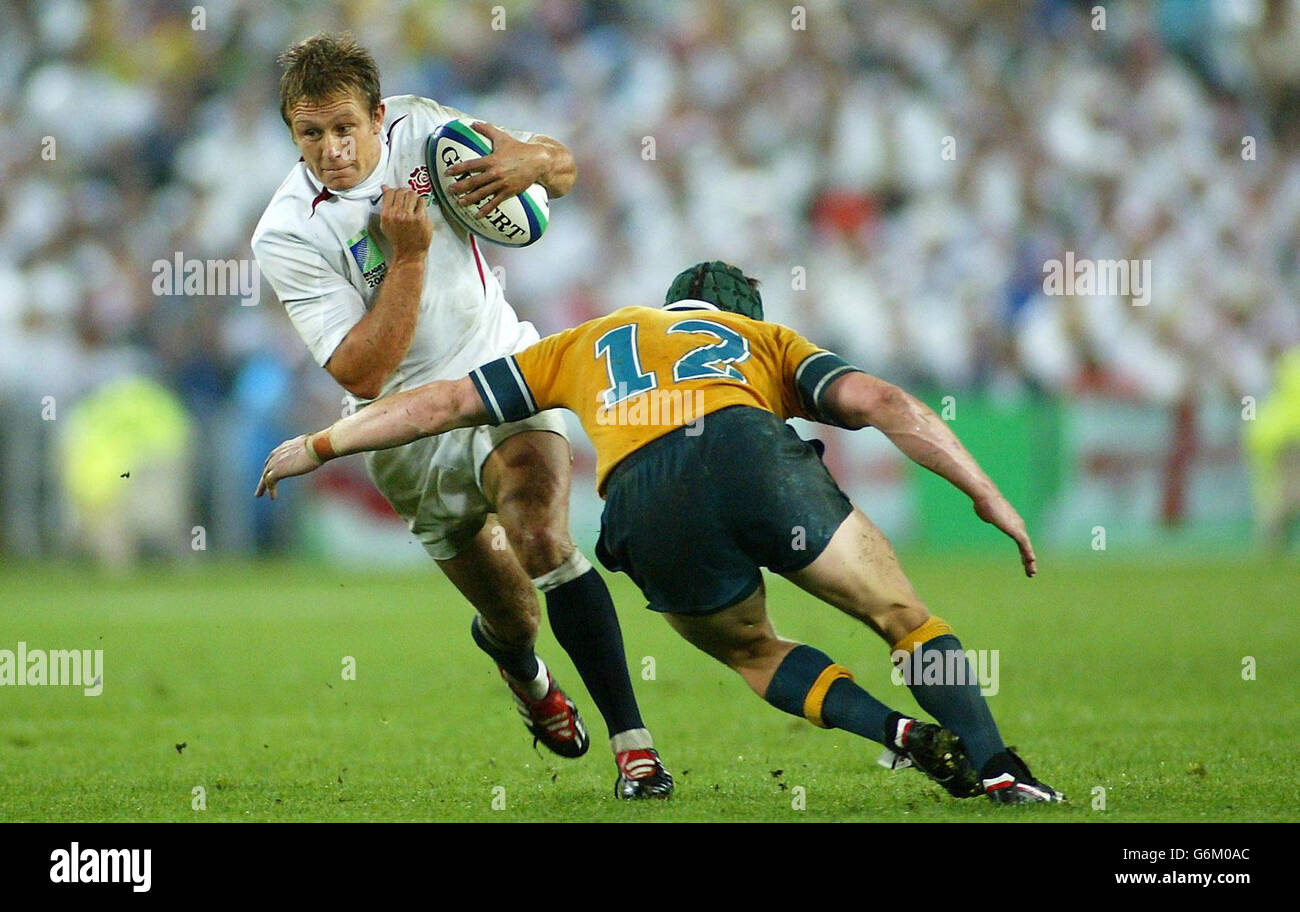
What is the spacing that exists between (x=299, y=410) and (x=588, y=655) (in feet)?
31.1

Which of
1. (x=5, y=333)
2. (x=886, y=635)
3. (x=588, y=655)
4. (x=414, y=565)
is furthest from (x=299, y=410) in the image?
(x=886, y=635)

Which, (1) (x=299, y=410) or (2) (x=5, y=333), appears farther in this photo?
(2) (x=5, y=333)

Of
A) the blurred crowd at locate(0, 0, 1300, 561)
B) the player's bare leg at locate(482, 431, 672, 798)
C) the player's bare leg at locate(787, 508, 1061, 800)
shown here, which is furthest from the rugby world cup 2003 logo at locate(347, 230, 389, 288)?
the blurred crowd at locate(0, 0, 1300, 561)

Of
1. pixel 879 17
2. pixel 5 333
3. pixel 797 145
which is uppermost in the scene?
pixel 879 17

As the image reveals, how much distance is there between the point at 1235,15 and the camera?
17.8 metres

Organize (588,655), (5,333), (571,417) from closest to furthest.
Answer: (588,655)
(571,417)
(5,333)

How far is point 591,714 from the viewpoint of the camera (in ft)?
23.3

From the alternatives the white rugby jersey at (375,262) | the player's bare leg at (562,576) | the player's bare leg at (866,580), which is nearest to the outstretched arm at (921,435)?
the player's bare leg at (866,580)

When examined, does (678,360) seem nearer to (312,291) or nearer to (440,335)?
(440,335)

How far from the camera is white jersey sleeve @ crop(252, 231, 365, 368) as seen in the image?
5.37 meters

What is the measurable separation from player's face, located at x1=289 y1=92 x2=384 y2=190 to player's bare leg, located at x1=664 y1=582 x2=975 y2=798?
5.84 feet

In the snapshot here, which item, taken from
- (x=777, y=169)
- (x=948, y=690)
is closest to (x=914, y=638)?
(x=948, y=690)
